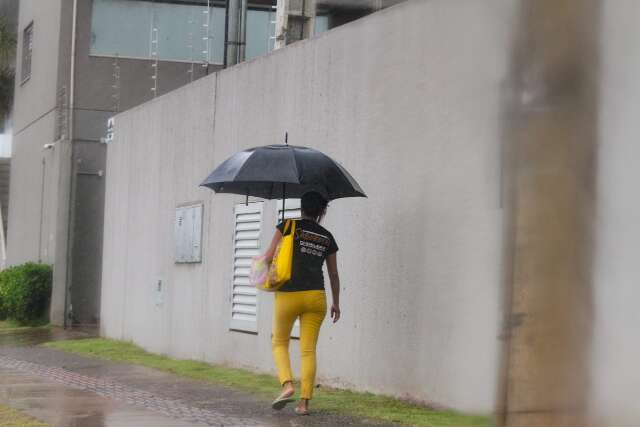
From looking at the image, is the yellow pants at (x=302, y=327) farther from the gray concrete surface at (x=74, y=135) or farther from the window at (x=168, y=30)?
the window at (x=168, y=30)

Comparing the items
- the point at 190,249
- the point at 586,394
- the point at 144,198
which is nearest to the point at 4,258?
the point at 144,198

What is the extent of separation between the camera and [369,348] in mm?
10148

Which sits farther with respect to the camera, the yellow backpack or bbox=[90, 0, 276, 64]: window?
bbox=[90, 0, 276, 64]: window

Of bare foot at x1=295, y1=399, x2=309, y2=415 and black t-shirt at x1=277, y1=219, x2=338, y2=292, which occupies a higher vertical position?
black t-shirt at x1=277, y1=219, x2=338, y2=292

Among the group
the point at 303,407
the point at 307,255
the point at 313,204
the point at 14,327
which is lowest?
the point at 14,327

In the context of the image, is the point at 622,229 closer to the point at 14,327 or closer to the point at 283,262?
the point at 283,262

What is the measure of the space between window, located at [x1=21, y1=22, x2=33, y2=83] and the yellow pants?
52.9 ft

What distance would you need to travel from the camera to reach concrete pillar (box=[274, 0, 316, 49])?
1420 centimetres

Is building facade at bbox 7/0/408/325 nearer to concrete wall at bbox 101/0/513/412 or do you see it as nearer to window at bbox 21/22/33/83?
window at bbox 21/22/33/83

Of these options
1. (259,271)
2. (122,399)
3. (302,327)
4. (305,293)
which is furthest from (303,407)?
(122,399)

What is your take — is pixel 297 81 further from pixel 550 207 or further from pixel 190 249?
pixel 550 207

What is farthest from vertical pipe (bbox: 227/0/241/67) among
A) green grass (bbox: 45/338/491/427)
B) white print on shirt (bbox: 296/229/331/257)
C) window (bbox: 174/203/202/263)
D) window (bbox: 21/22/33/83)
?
window (bbox: 21/22/33/83)

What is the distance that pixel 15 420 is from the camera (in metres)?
8.66

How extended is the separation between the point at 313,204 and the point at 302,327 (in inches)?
37.4
